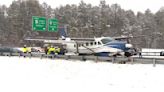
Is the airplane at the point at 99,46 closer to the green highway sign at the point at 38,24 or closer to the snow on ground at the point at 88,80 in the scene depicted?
the green highway sign at the point at 38,24

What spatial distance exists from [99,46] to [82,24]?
67.2m

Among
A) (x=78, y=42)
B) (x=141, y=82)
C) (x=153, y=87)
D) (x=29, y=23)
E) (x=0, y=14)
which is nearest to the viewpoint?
(x=153, y=87)

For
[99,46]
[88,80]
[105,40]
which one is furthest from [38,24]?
[88,80]

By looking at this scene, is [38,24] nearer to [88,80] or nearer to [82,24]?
[88,80]

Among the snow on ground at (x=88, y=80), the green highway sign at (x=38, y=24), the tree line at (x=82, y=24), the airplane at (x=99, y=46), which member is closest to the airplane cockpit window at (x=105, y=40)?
the airplane at (x=99, y=46)

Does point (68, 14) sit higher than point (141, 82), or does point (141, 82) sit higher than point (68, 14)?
point (68, 14)

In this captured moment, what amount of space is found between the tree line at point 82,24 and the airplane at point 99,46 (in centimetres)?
5444

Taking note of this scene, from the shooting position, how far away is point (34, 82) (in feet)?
65.9

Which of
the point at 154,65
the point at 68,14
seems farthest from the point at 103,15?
the point at 154,65

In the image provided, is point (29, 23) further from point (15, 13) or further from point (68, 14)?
point (68, 14)

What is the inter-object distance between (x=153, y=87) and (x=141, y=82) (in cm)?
167

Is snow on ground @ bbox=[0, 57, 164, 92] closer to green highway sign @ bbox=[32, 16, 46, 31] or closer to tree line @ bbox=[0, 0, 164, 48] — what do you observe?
green highway sign @ bbox=[32, 16, 46, 31]

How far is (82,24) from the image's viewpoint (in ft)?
357

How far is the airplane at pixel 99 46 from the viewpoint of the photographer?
3862 centimetres
